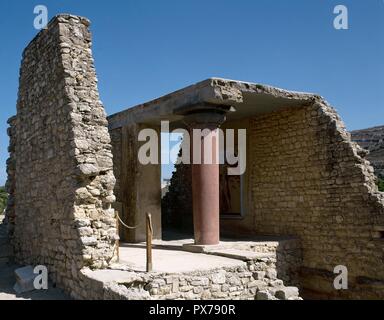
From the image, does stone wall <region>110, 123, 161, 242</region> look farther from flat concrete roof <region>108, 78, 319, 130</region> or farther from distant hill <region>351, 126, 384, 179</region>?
distant hill <region>351, 126, 384, 179</region>

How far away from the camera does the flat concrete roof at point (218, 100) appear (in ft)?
30.3

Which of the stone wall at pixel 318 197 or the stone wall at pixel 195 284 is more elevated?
the stone wall at pixel 318 197

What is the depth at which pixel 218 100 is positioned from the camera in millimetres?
9312

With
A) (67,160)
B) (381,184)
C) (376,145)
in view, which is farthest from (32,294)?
(376,145)

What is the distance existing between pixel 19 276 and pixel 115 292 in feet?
9.91

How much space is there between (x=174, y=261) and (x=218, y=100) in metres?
3.43

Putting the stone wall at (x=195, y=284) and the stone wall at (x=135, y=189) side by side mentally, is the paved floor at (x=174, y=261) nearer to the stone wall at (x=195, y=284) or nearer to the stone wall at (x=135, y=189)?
the stone wall at (x=195, y=284)

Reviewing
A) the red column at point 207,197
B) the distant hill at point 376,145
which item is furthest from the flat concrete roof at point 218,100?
the distant hill at point 376,145

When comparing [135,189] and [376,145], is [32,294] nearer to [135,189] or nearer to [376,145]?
[135,189]

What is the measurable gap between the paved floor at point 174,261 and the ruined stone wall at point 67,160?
94 centimetres

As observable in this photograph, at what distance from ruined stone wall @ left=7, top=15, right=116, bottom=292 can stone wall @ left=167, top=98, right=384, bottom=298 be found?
5391 millimetres

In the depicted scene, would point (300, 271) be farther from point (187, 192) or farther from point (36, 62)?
point (36, 62)

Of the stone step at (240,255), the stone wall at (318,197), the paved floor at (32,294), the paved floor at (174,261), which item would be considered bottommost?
the paved floor at (32,294)

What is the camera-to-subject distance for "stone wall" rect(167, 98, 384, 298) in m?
9.55
